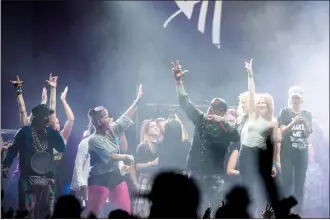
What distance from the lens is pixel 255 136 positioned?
4.90 meters

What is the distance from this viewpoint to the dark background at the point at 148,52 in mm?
4867

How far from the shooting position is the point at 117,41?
16.0 ft

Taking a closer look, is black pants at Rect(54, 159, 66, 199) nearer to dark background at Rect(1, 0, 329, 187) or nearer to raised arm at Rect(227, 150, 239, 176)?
dark background at Rect(1, 0, 329, 187)

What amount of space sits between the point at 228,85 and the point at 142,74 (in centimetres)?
78

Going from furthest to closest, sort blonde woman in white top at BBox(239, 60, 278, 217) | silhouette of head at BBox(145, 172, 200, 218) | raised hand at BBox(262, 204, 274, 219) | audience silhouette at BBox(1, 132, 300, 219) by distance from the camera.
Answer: blonde woman in white top at BBox(239, 60, 278, 217) → raised hand at BBox(262, 204, 274, 219) → audience silhouette at BBox(1, 132, 300, 219) → silhouette of head at BBox(145, 172, 200, 218)

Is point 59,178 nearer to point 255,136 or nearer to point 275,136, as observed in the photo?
point 255,136

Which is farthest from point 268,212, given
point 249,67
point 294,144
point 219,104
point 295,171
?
point 249,67

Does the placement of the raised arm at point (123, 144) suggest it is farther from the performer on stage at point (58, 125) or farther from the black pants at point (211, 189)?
the black pants at point (211, 189)

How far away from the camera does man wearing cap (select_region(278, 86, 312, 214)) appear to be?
4910 millimetres

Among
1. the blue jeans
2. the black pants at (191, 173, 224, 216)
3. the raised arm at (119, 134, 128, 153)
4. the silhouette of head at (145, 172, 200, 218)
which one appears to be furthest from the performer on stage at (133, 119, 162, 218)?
the blue jeans

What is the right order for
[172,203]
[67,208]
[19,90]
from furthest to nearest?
[19,90] → [67,208] → [172,203]

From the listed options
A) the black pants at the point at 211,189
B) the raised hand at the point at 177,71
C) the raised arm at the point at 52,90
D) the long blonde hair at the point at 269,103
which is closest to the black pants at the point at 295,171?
the long blonde hair at the point at 269,103

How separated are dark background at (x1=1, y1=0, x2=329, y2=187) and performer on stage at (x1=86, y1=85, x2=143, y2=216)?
0.09m

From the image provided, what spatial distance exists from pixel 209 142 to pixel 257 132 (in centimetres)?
45
